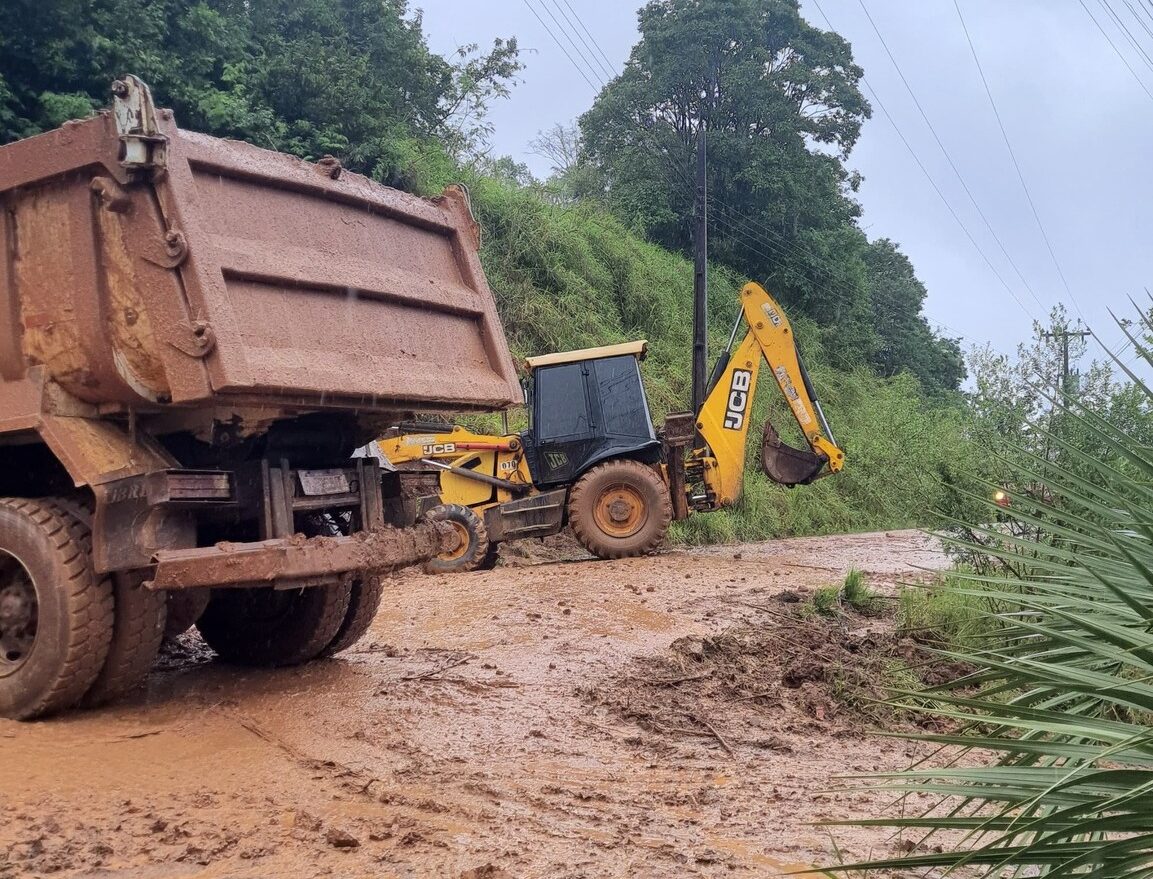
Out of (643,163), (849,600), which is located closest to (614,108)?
(643,163)

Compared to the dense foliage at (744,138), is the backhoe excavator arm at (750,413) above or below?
below

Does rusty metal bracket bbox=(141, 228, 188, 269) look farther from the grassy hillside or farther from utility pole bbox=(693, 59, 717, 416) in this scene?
the grassy hillside

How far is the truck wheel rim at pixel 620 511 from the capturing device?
1255 cm

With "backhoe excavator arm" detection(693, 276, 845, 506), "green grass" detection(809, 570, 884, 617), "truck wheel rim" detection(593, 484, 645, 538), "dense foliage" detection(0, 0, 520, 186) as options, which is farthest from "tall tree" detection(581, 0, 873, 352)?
"green grass" detection(809, 570, 884, 617)

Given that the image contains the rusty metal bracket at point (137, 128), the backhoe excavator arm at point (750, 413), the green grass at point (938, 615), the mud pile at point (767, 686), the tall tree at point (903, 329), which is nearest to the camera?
the rusty metal bracket at point (137, 128)

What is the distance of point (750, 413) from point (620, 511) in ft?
7.44

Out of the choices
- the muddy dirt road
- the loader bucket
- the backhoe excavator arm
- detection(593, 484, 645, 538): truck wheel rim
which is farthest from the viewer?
the loader bucket

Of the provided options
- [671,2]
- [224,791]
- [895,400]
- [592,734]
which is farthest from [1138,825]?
[671,2]

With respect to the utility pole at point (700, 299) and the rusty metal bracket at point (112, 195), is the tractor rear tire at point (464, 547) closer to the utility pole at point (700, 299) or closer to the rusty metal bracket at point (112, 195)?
the utility pole at point (700, 299)

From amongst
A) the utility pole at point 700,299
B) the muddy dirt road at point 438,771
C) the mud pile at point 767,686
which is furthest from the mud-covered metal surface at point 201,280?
the utility pole at point 700,299

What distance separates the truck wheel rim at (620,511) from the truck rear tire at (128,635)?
25.9 feet

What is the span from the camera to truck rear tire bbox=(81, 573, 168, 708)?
15.9 ft

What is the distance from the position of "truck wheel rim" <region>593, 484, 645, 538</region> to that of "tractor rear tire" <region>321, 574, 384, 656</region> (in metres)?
6.46

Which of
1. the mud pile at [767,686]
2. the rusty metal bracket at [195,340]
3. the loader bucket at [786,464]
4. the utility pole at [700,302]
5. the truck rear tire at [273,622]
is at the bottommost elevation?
the mud pile at [767,686]
